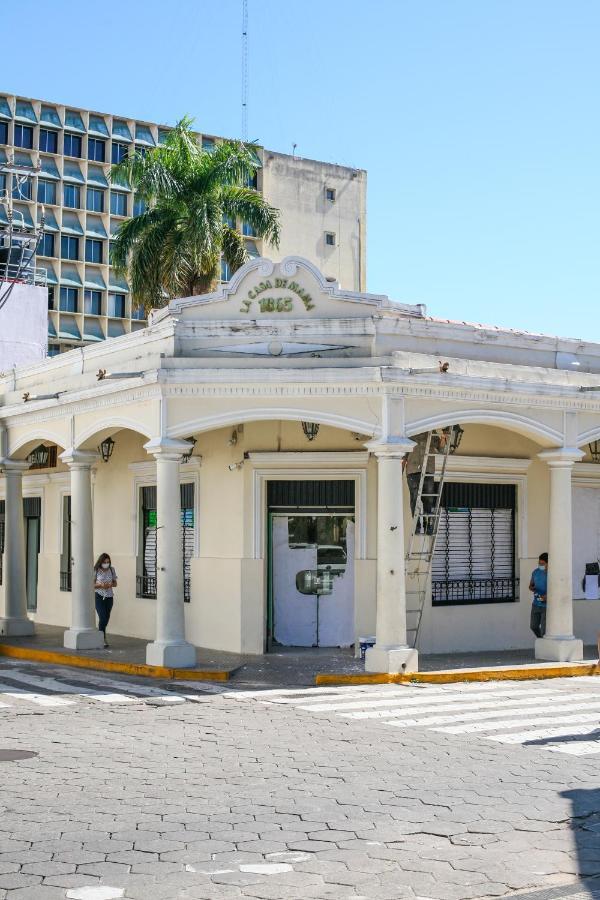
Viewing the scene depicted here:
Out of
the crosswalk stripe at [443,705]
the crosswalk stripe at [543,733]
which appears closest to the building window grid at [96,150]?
the crosswalk stripe at [443,705]

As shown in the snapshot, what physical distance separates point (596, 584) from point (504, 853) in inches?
554

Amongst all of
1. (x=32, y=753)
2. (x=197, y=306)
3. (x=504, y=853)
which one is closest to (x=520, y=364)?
(x=197, y=306)

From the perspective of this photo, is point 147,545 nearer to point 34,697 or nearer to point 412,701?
point 34,697

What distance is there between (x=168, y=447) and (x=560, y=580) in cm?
646

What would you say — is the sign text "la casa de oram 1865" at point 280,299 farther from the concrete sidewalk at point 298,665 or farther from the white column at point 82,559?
the concrete sidewalk at point 298,665

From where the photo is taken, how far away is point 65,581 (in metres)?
23.9

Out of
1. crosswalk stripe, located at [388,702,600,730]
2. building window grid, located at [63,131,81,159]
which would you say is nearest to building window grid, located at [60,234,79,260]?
building window grid, located at [63,131,81,159]

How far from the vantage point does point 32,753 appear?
10812 mm

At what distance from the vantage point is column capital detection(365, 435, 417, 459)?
16.2 metres

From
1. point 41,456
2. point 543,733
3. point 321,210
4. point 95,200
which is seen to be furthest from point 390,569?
point 95,200

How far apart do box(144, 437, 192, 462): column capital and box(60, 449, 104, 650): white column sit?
3068mm

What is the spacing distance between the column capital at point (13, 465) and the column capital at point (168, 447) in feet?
20.7

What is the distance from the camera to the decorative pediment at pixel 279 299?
56.3ft

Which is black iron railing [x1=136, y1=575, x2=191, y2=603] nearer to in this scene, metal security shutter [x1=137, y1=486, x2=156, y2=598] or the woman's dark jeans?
metal security shutter [x1=137, y1=486, x2=156, y2=598]
